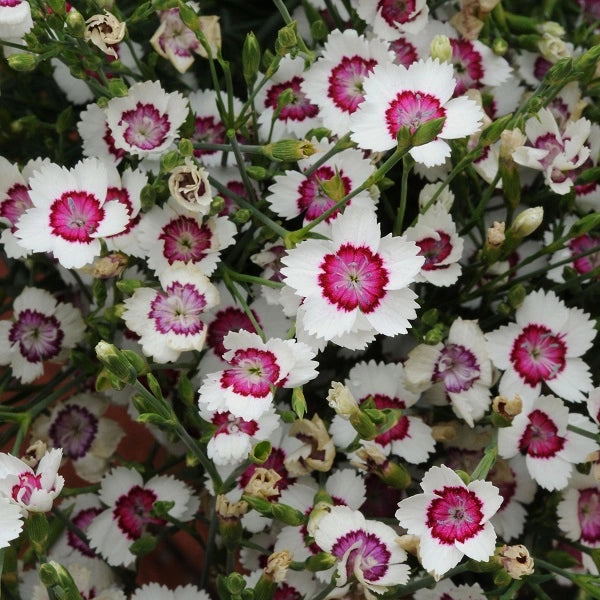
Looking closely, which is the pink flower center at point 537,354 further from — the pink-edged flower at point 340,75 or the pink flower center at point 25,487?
the pink flower center at point 25,487

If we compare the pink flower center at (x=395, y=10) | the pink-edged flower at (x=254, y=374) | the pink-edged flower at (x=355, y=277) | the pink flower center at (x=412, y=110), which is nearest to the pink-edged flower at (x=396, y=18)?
the pink flower center at (x=395, y=10)

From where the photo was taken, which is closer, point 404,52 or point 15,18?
point 15,18

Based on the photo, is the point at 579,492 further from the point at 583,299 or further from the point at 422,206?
the point at 422,206

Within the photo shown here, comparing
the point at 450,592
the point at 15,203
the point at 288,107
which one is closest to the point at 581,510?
the point at 450,592

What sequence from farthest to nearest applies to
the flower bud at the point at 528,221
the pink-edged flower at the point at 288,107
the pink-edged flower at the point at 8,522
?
the pink-edged flower at the point at 288,107 → the flower bud at the point at 528,221 → the pink-edged flower at the point at 8,522

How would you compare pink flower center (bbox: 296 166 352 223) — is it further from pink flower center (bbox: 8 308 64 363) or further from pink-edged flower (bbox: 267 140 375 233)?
pink flower center (bbox: 8 308 64 363)

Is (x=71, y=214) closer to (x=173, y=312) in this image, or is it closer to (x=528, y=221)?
(x=173, y=312)
